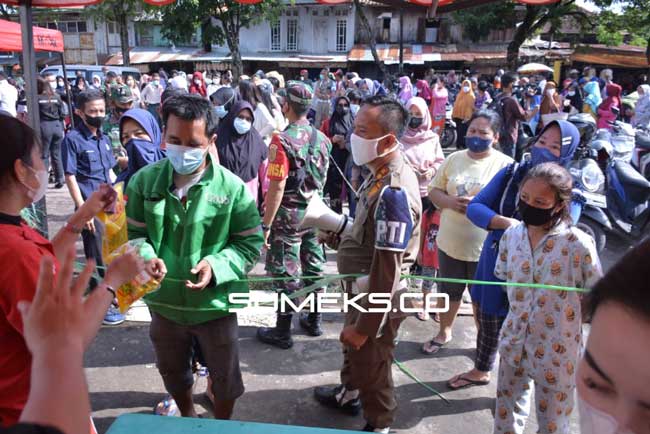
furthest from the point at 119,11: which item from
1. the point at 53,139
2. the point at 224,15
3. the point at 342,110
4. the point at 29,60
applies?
the point at 29,60

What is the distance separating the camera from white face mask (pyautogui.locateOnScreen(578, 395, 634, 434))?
882 millimetres

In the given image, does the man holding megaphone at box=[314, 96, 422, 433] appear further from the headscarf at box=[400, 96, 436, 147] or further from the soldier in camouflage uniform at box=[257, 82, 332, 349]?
the headscarf at box=[400, 96, 436, 147]

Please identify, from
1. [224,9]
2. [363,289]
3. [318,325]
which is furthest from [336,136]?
[224,9]

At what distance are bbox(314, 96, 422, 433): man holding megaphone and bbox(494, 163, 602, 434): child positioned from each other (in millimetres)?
521

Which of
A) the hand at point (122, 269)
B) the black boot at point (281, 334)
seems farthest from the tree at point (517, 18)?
the hand at point (122, 269)

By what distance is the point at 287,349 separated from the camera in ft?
12.2

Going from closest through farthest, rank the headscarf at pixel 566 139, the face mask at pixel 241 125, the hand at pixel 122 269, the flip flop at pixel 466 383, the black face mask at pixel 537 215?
1. the hand at pixel 122 269
2. the black face mask at pixel 537 215
3. the headscarf at pixel 566 139
4. the flip flop at pixel 466 383
5. the face mask at pixel 241 125

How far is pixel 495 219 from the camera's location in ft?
9.30

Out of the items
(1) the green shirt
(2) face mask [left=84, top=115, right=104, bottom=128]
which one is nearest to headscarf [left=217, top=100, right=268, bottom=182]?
(2) face mask [left=84, top=115, right=104, bottom=128]

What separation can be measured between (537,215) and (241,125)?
2927 mm

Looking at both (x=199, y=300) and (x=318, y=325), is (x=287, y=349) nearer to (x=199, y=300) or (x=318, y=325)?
(x=318, y=325)

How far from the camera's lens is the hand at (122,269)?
1346mm

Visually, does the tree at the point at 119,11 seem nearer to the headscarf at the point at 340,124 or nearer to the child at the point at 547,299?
the headscarf at the point at 340,124

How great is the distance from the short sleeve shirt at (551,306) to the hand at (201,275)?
1438 millimetres
